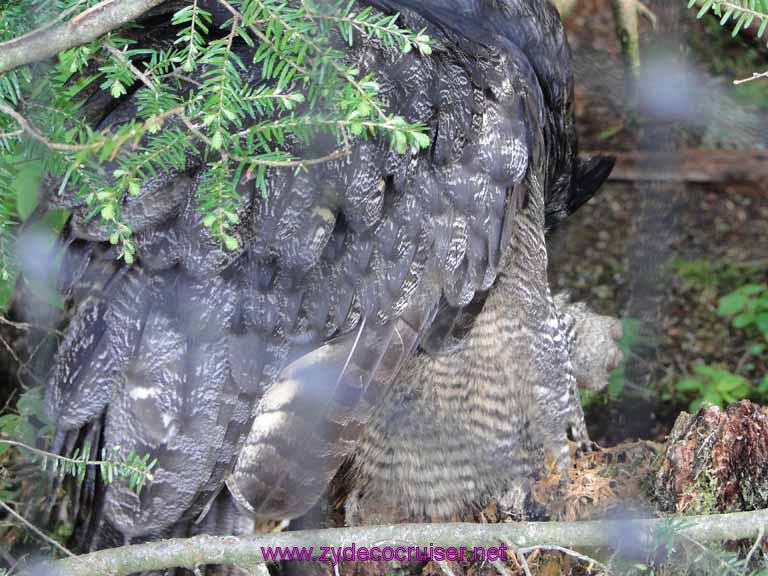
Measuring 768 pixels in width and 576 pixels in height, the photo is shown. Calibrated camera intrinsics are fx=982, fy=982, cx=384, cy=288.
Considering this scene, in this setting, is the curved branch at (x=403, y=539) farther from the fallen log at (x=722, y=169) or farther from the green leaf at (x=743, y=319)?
the fallen log at (x=722, y=169)

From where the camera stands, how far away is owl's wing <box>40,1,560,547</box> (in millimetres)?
1885

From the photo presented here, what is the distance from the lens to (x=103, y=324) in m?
1.95

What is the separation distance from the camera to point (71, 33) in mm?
1394

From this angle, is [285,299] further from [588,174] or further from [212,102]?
[588,174]

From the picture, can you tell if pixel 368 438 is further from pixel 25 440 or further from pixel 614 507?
pixel 25 440

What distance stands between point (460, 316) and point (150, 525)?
2.54 feet

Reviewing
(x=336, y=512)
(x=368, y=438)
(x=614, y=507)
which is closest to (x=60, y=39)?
(x=368, y=438)

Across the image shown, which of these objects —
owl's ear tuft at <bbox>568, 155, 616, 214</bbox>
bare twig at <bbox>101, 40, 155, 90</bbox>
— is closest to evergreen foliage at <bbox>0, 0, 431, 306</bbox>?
bare twig at <bbox>101, 40, 155, 90</bbox>

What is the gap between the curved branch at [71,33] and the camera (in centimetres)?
140

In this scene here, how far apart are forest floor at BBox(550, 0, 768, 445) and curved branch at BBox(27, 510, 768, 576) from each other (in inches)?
33.4

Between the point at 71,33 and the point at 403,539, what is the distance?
3.56ft

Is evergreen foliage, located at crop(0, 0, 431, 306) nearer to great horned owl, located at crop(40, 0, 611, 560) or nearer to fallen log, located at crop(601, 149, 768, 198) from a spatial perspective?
great horned owl, located at crop(40, 0, 611, 560)

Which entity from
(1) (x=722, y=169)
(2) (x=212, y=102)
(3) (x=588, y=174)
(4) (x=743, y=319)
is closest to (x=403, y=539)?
(2) (x=212, y=102)

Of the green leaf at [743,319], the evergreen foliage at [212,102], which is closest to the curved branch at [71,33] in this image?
the evergreen foliage at [212,102]
